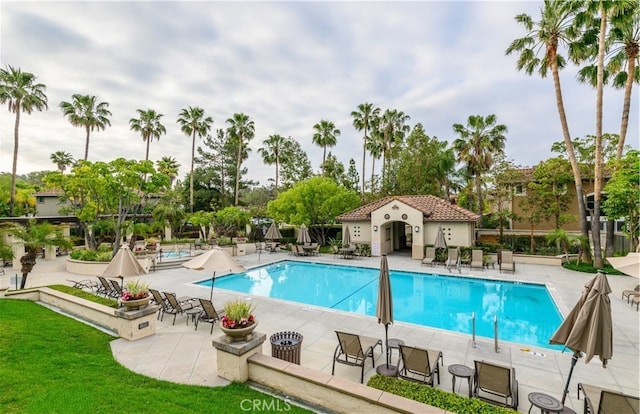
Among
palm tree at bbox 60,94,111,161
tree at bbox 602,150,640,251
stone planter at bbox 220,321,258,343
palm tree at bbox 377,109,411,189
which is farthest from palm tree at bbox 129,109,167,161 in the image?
tree at bbox 602,150,640,251

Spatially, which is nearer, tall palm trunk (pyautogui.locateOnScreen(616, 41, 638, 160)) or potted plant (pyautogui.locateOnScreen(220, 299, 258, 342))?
potted plant (pyautogui.locateOnScreen(220, 299, 258, 342))

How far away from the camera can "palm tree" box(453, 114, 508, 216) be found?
91.5 feet

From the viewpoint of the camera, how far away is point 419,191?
33875 mm

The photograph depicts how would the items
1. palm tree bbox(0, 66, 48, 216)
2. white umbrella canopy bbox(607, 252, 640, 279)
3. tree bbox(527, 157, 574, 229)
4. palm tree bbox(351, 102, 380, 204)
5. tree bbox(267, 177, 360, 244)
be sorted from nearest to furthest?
white umbrella canopy bbox(607, 252, 640, 279), tree bbox(527, 157, 574, 229), tree bbox(267, 177, 360, 244), palm tree bbox(0, 66, 48, 216), palm tree bbox(351, 102, 380, 204)

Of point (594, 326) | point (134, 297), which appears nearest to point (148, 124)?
point (134, 297)

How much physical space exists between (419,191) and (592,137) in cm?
1500

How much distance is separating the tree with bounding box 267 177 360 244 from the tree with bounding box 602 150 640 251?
690 inches

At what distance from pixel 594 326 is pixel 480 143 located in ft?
89.0

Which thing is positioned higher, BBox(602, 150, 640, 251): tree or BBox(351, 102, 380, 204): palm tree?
BBox(351, 102, 380, 204): palm tree

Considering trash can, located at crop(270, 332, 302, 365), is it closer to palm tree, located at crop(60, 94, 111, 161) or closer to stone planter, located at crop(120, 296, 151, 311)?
stone planter, located at crop(120, 296, 151, 311)

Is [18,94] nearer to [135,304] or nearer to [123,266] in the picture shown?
[123,266]

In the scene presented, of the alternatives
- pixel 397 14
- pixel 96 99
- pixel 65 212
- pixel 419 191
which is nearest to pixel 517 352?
pixel 397 14

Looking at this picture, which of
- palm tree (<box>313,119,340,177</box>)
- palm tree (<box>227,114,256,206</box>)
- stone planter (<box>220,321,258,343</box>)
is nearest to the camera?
stone planter (<box>220,321,258,343</box>)

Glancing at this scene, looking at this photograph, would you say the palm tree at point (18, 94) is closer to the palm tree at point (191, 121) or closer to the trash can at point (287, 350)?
the palm tree at point (191, 121)
